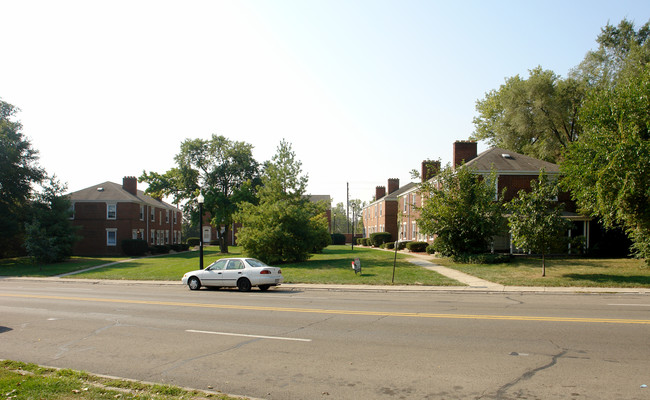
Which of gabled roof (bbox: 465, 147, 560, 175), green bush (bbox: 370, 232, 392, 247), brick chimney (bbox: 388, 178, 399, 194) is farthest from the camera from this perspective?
brick chimney (bbox: 388, 178, 399, 194)

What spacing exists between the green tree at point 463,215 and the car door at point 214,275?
48.9 feet

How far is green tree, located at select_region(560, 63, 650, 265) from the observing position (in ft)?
72.0

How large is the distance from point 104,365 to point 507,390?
20.1 feet

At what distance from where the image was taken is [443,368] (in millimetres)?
7004

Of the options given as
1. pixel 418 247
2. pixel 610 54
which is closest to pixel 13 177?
pixel 418 247

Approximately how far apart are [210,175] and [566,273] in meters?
37.3

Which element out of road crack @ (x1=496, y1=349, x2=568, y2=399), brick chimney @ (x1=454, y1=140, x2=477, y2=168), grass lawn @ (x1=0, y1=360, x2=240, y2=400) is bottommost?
road crack @ (x1=496, y1=349, x2=568, y2=399)

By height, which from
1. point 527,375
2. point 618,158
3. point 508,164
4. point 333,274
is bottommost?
point 333,274

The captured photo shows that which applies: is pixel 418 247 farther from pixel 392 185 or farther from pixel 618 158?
pixel 392 185

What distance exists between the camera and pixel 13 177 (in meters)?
43.0

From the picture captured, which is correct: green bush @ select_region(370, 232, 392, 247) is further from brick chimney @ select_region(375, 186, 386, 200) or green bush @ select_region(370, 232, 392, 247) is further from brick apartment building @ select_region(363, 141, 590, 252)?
brick apartment building @ select_region(363, 141, 590, 252)

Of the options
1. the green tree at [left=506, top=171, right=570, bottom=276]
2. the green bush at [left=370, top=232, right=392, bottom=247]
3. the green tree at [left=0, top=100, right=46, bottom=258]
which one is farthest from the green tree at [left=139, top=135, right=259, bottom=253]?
the green tree at [left=506, top=171, right=570, bottom=276]

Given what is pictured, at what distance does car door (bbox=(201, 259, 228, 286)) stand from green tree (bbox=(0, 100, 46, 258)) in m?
29.7

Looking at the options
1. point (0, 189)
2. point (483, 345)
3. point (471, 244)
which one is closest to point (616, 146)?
point (471, 244)
